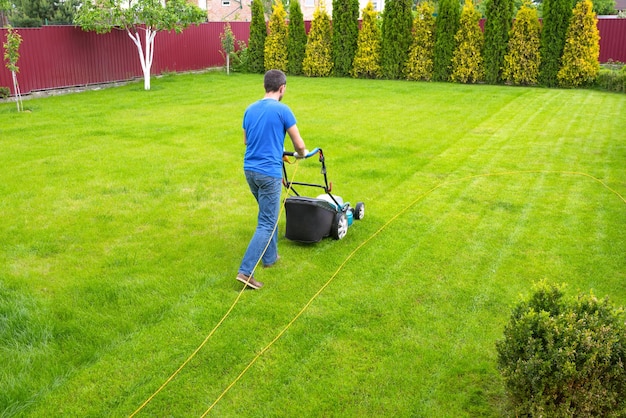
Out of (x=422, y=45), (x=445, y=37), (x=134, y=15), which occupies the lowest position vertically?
(x=422, y=45)

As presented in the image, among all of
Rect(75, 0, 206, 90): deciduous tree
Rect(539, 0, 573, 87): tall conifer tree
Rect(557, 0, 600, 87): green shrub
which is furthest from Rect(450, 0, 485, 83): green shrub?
Rect(75, 0, 206, 90): deciduous tree

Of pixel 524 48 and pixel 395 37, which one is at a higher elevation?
pixel 395 37

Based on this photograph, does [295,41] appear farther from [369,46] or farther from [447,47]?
[447,47]

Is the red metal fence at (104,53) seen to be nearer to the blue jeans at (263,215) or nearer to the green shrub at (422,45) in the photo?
the green shrub at (422,45)

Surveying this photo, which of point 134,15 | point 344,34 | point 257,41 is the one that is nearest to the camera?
point 134,15

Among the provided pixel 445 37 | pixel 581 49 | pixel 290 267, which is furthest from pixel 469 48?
pixel 290 267

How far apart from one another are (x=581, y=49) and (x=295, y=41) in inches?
394

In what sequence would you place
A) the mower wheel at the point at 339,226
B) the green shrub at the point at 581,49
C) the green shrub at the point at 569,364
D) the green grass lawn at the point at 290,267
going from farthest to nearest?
the green shrub at the point at 581,49
the mower wheel at the point at 339,226
the green grass lawn at the point at 290,267
the green shrub at the point at 569,364

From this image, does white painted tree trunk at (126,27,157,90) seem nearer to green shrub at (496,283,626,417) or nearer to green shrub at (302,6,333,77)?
green shrub at (302,6,333,77)

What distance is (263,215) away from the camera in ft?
16.6

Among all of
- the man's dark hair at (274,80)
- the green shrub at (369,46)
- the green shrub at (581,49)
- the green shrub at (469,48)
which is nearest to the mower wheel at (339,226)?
the man's dark hair at (274,80)

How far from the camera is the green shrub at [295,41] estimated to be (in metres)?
21.5

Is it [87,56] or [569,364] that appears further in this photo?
[87,56]

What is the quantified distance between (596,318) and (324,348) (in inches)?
69.9
